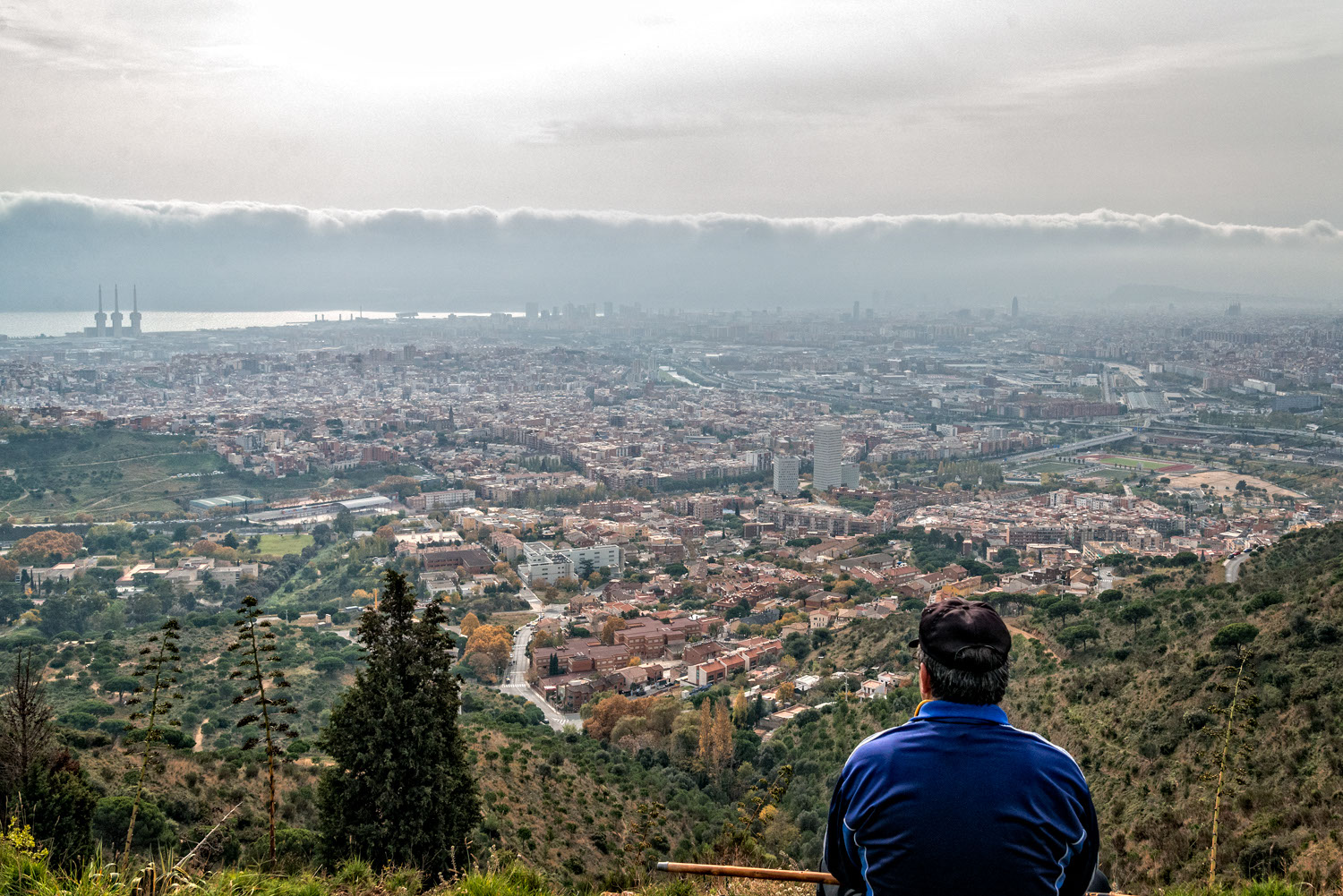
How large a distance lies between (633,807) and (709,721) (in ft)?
7.28

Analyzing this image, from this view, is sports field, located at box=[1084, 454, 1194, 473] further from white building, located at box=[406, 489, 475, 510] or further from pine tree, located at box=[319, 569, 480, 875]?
pine tree, located at box=[319, 569, 480, 875]

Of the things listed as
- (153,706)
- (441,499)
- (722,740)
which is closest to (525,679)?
(722,740)

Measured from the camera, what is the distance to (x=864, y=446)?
3256 centimetres

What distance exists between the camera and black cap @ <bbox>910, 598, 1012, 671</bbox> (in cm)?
105

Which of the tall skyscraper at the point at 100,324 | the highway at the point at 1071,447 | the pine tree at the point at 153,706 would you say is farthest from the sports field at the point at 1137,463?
the tall skyscraper at the point at 100,324

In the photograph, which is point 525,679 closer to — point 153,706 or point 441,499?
point 153,706

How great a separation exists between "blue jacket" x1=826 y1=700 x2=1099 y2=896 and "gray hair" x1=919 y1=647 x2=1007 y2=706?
0.5 inches

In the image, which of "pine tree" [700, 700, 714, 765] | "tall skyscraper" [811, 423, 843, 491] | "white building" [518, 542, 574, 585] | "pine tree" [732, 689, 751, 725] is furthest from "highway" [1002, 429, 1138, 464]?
"pine tree" [700, 700, 714, 765]

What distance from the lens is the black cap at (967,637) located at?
3.45ft

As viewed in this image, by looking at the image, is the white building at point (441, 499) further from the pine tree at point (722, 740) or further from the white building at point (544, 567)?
the pine tree at point (722, 740)

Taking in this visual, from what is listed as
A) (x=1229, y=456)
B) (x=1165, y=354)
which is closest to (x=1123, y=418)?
(x=1229, y=456)

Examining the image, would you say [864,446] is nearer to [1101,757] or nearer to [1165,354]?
[1165,354]

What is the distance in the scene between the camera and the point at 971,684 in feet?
3.46

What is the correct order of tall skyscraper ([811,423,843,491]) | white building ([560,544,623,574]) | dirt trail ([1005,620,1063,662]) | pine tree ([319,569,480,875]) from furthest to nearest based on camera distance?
tall skyscraper ([811,423,843,491]) < white building ([560,544,623,574]) < dirt trail ([1005,620,1063,662]) < pine tree ([319,569,480,875])
